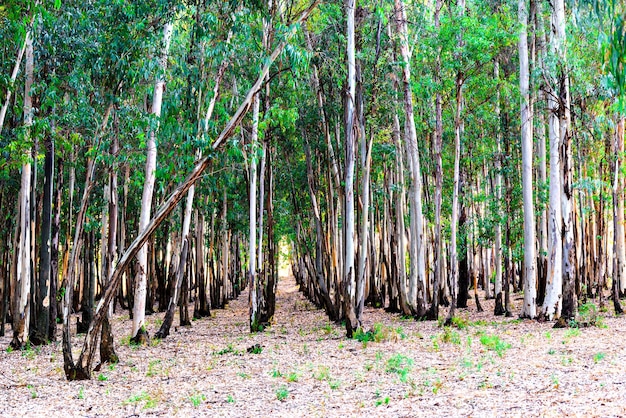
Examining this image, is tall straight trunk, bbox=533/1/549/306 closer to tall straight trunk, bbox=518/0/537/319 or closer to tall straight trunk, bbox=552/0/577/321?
tall straight trunk, bbox=518/0/537/319

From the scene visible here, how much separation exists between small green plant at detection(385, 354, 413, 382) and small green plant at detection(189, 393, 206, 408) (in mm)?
2815

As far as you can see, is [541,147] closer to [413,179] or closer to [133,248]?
[413,179]

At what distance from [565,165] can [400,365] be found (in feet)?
23.2

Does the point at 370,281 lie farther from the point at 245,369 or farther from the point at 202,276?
the point at 245,369

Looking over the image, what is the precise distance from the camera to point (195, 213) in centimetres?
2242

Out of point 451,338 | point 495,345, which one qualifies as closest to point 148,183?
point 451,338

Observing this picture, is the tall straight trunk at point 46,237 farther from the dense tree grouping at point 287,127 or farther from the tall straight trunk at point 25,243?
the tall straight trunk at point 25,243

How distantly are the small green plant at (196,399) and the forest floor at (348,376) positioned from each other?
0.06ft

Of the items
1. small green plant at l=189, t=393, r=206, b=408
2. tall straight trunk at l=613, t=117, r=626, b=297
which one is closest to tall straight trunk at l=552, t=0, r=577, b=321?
tall straight trunk at l=613, t=117, r=626, b=297

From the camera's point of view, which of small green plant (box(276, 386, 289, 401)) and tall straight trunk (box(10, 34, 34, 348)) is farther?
tall straight trunk (box(10, 34, 34, 348))

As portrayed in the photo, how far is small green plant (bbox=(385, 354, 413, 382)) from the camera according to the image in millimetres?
9938

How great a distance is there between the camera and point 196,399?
8.62 m

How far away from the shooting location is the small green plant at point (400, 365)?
994 centimetres

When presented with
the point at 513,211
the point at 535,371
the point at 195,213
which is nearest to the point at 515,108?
the point at 513,211
